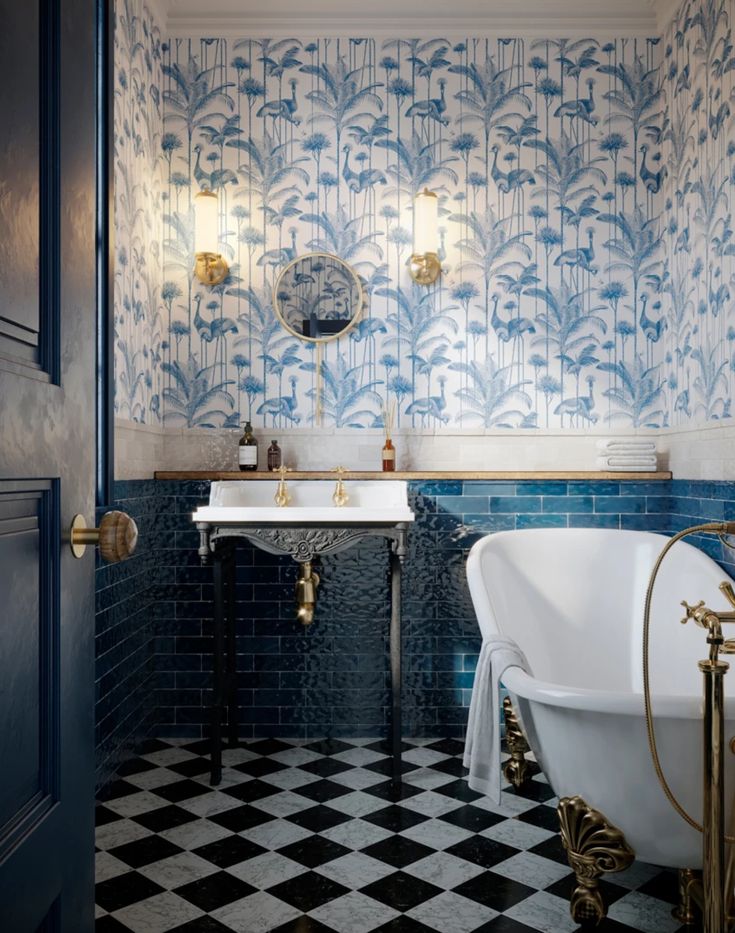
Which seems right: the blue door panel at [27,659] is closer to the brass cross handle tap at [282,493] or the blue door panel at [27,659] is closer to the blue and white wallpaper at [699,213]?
the brass cross handle tap at [282,493]

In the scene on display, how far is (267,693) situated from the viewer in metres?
3.31

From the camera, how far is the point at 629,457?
332 centimetres

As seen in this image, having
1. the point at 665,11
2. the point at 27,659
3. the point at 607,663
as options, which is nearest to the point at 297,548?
the point at 607,663

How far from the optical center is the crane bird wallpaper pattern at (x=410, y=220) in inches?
136

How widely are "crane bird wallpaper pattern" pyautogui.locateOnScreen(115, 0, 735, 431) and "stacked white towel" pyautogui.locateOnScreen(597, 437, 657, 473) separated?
0.67 feet

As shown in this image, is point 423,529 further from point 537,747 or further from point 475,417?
point 537,747

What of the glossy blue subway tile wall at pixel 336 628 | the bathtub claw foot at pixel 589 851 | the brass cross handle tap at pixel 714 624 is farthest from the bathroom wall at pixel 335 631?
the brass cross handle tap at pixel 714 624

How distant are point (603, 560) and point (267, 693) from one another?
1.44 meters

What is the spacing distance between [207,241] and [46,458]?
2775 millimetres

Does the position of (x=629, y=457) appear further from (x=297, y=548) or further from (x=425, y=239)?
(x=297, y=548)

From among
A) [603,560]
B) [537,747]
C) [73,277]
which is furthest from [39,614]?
[603,560]

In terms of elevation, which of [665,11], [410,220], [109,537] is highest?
[665,11]

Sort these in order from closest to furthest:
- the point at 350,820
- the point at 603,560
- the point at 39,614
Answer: the point at 39,614 < the point at 350,820 < the point at 603,560

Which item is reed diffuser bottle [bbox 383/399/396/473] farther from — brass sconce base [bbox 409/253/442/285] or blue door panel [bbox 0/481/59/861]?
blue door panel [bbox 0/481/59/861]
